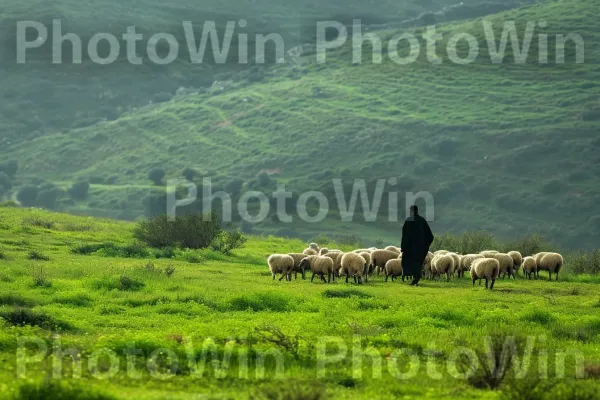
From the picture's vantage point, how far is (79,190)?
110m

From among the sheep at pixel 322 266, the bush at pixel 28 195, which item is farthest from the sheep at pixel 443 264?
the bush at pixel 28 195

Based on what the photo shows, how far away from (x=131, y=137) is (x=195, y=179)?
2476 centimetres

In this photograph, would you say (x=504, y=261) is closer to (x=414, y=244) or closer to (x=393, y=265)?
(x=393, y=265)

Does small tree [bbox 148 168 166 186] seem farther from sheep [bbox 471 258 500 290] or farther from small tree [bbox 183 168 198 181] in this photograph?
sheep [bbox 471 258 500 290]

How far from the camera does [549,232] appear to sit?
86.9 m

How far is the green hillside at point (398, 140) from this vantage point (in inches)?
3693

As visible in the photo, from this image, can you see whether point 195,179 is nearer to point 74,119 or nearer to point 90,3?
point 74,119

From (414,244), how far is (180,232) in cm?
1291

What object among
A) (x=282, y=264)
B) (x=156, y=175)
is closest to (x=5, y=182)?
(x=156, y=175)

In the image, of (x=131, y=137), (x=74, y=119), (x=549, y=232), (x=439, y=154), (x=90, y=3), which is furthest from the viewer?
(x=90, y=3)

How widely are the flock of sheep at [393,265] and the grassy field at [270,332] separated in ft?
2.13

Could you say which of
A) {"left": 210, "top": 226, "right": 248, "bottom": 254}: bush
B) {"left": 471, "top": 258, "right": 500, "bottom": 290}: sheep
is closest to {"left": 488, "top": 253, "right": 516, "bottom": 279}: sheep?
{"left": 471, "top": 258, "right": 500, "bottom": 290}: sheep

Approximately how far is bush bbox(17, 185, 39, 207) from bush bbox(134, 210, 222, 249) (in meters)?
77.7

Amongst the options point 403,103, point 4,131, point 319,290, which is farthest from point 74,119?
point 319,290
